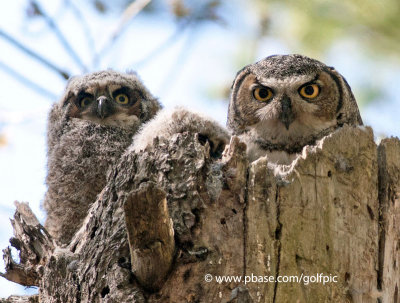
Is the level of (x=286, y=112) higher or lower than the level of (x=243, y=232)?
higher

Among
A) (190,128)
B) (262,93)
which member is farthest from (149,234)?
(262,93)

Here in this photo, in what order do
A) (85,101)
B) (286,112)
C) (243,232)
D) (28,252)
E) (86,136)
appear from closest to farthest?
(243,232), (28,252), (286,112), (86,136), (85,101)

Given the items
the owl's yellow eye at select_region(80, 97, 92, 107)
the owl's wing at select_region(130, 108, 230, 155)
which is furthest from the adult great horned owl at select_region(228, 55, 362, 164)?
the owl's yellow eye at select_region(80, 97, 92, 107)

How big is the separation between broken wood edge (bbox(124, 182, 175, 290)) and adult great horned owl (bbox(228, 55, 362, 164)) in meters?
1.44

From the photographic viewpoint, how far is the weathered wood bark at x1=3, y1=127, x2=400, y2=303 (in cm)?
227

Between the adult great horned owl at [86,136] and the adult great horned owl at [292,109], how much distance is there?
3.09 ft

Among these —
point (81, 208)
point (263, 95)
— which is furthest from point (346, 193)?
point (81, 208)

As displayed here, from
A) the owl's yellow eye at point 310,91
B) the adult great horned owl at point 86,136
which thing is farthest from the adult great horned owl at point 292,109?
the adult great horned owl at point 86,136

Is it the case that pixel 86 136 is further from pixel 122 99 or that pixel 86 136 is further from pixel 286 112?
pixel 286 112

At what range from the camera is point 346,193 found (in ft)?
8.45

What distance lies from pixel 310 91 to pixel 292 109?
183mm

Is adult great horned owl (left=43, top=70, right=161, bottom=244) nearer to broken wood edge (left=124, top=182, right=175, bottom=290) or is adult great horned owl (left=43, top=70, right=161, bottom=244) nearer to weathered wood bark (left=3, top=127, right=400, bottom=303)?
weathered wood bark (left=3, top=127, right=400, bottom=303)

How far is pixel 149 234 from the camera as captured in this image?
212cm

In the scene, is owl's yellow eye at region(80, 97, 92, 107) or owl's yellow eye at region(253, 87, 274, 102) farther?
owl's yellow eye at region(80, 97, 92, 107)
